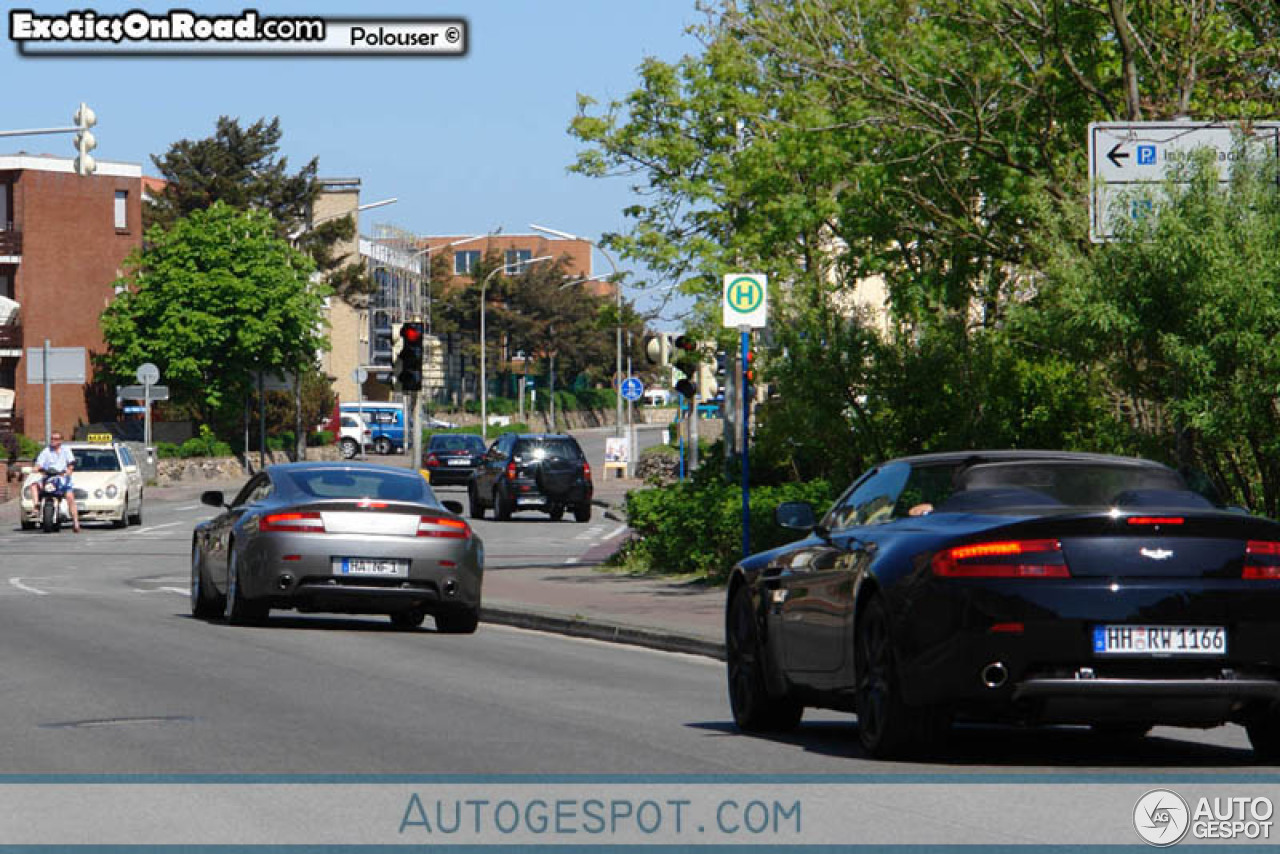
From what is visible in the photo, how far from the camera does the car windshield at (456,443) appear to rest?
61.8 m

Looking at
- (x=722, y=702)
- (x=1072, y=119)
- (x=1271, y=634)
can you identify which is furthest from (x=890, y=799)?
(x=1072, y=119)

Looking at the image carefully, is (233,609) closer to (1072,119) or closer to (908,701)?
(1072,119)

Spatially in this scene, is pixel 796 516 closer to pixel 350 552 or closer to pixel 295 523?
pixel 350 552

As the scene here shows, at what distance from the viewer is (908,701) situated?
9.59 m

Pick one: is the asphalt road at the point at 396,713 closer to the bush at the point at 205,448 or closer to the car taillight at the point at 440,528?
the car taillight at the point at 440,528

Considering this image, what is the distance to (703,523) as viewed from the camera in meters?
25.2

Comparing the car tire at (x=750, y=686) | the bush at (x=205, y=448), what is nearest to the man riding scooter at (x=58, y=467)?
the car tire at (x=750, y=686)

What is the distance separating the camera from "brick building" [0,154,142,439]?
8544cm

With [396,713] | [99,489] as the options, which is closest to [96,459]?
[99,489]

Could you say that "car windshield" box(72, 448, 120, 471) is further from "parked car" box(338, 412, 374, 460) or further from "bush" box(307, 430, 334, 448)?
"bush" box(307, 430, 334, 448)

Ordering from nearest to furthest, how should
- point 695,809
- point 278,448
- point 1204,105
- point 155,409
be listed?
point 695,809, point 1204,105, point 155,409, point 278,448

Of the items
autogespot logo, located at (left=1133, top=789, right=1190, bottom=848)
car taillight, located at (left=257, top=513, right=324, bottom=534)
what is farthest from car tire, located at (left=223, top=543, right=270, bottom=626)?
autogespot logo, located at (left=1133, top=789, right=1190, bottom=848)

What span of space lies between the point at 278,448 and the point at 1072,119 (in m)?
71.1

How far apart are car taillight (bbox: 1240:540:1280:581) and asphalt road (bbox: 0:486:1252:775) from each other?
918mm
